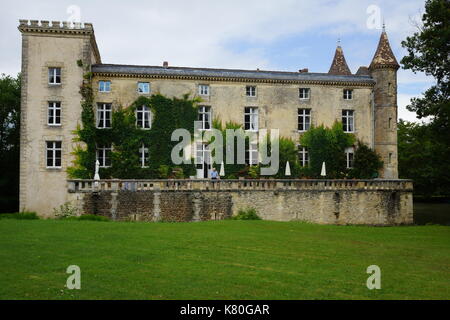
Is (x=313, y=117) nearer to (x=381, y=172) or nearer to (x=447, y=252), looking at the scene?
(x=381, y=172)

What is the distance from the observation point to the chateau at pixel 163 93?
33.5m

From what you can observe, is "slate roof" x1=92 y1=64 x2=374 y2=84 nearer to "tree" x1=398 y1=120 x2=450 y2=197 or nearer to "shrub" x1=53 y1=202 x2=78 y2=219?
"shrub" x1=53 y1=202 x2=78 y2=219

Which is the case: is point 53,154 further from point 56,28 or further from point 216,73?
point 216,73

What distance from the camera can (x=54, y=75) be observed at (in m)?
34.1

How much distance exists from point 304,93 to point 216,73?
24.6 feet

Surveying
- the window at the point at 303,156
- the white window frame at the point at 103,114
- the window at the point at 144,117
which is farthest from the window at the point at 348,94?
the white window frame at the point at 103,114

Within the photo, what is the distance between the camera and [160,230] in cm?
1956

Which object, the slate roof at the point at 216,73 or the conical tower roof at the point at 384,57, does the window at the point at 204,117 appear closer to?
the slate roof at the point at 216,73

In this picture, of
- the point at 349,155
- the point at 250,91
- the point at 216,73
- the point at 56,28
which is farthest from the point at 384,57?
the point at 56,28

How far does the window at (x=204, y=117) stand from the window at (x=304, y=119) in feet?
24.7

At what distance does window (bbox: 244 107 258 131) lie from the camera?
126ft

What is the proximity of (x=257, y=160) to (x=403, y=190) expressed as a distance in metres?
11.1

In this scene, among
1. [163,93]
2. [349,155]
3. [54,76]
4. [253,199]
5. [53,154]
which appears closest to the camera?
[253,199]
